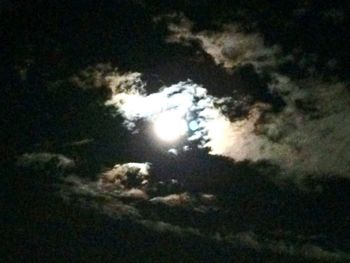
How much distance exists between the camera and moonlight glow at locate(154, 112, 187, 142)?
200 inches

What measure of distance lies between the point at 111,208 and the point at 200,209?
132 cm

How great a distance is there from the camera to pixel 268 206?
6938 mm

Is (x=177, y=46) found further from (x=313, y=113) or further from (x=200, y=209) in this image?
(x=200, y=209)

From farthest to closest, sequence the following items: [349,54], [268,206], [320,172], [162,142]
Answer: [268,206] → [320,172] → [162,142] → [349,54]

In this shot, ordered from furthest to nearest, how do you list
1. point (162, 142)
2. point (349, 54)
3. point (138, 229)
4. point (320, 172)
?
point (138, 229), point (320, 172), point (162, 142), point (349, 54)

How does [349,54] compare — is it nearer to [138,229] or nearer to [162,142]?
[162,142]

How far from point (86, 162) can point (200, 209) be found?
6.21 ft

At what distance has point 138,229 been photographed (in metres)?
8.12

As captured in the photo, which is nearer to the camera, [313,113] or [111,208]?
[313,113]

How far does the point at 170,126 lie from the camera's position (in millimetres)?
5199

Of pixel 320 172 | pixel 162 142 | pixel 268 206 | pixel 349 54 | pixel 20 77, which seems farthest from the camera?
pixel 268 206

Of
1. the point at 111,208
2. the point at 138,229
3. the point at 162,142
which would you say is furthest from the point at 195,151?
the point at 138,229

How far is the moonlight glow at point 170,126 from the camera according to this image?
5.07m

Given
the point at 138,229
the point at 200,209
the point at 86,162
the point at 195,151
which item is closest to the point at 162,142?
the point at 195,151
